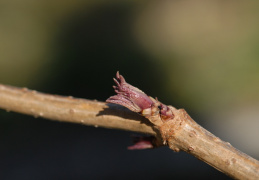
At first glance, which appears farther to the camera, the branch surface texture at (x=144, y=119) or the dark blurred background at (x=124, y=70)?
the dark blurred background at (x=124, y=70)

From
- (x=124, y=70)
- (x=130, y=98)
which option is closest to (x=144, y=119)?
(x=130, y=98)

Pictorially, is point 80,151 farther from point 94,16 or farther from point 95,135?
point 94,16

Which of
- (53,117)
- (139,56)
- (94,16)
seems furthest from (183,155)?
(53,117)

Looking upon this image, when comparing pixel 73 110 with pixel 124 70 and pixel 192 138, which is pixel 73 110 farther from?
pixel 124 70

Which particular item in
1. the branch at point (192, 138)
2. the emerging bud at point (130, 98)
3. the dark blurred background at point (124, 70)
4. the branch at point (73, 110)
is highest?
the dark blurred background at point (124, 70)

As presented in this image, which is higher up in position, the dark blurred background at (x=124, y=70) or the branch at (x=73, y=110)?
the dark blurred background at (x=124, y=70)

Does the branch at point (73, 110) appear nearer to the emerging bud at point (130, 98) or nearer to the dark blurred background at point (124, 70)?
the emerging bud at point (130, 98)

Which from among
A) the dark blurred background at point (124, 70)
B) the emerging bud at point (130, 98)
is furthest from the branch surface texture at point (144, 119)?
the dark blurred background at point (124, 70)
